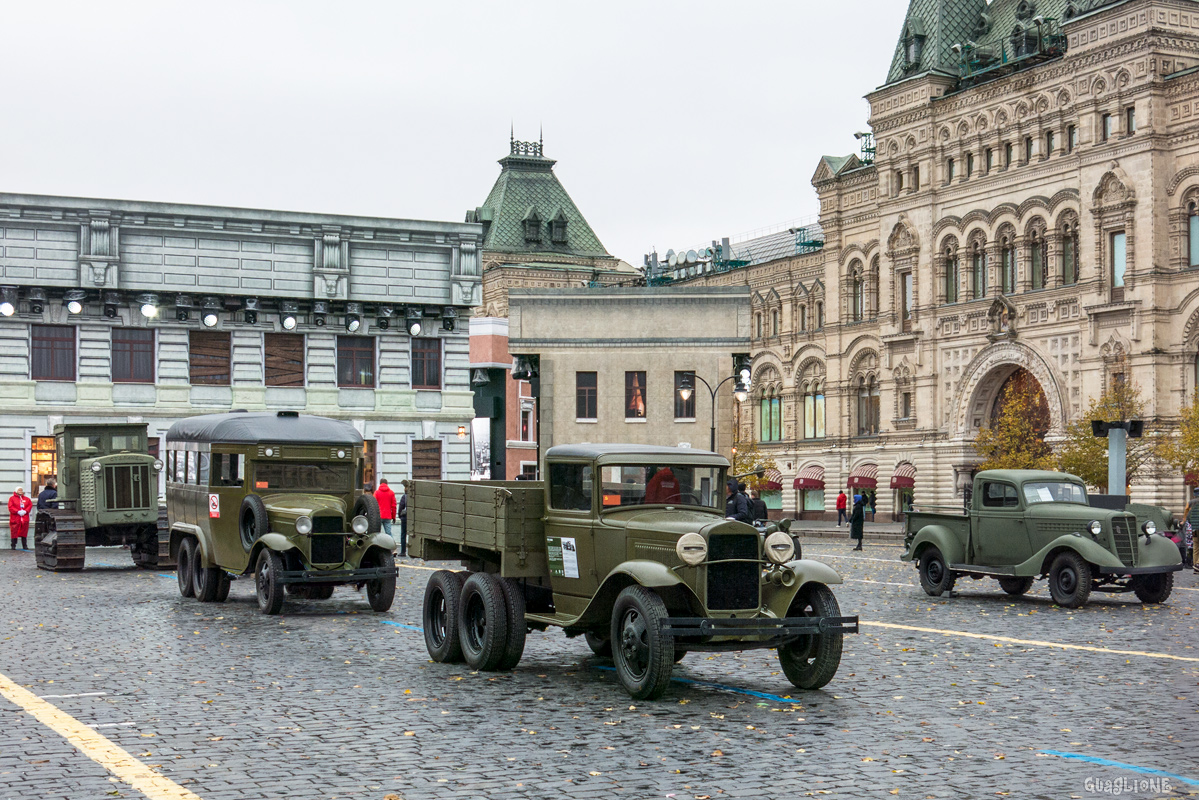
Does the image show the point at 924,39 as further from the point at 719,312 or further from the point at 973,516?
the point at 973,516

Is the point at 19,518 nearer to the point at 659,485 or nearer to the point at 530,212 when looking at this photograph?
the point at 659,485

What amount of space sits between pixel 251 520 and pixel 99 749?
11.0m

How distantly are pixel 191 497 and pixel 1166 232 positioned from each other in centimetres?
4479

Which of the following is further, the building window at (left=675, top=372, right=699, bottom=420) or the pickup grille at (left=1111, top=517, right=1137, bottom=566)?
the building window at (left=675, top=372, right=699, bottom=420)

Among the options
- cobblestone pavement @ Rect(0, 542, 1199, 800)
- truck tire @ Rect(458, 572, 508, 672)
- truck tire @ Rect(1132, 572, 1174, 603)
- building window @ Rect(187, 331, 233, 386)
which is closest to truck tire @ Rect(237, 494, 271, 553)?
cobblestone pavement @ Rect(0, 542, 1199, 800)

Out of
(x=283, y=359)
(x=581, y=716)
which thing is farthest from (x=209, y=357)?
(x=581, y=716)

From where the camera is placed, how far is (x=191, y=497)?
22.0 m

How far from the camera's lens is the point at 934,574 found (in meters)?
22.4

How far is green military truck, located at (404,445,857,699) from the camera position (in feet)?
38.7

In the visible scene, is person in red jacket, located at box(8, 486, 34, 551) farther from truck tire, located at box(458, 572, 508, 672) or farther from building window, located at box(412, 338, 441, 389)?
truck tire, located at box(458, 572, 508, 672)

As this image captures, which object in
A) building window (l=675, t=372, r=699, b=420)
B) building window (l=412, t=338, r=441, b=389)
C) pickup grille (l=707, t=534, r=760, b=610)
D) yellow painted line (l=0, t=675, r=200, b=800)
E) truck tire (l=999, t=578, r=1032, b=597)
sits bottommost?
truck tire (l=999, t=578, r=1032, b=597)

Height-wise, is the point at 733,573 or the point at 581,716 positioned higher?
the point at 733,573

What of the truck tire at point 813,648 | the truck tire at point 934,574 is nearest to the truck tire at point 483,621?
the truck tire at point 813,648

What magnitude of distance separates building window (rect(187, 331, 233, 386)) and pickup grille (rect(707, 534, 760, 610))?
36351 millimetres
